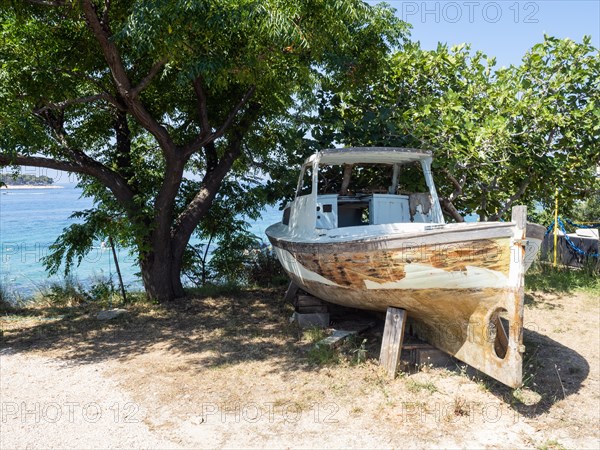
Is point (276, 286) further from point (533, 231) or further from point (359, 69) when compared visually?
point (533, 231)

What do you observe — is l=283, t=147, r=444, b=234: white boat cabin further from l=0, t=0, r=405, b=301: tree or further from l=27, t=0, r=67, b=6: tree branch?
l=27, t=0, r=67, b=6: tree branch

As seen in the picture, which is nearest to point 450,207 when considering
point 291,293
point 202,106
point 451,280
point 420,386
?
point 291,293

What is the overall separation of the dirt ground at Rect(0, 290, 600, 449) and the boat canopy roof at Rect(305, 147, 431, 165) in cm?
269

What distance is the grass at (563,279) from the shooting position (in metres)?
10.0

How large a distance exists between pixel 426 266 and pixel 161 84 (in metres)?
7.17

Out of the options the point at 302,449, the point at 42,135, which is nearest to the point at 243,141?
the point at 42,135

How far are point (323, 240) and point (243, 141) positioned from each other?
5.26 metres

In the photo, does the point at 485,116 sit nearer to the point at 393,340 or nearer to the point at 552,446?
the point at 393,340

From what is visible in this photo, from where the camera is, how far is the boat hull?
4645 millimetres

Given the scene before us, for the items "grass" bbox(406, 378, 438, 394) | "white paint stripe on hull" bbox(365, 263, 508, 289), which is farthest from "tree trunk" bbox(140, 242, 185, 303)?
"grass" bbox(406, 378, 438, 394)

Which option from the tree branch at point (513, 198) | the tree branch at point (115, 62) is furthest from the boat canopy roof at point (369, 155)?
the tree branch at point (513, 198)

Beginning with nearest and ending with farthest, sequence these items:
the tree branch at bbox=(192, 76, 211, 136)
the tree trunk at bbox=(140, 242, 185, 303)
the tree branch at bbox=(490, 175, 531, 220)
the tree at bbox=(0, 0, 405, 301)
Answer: the tree at bbox=(0, 0, 405, 301) < the tree branch at bbox=(192, 76, 211, 136) < the tree trunk at bbox=(140, 242, 185, 303) < the tree branch at bbox=(490, 175, 531, 220)

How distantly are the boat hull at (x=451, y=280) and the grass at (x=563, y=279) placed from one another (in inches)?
194

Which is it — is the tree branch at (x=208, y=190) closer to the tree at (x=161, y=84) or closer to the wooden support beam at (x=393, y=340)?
the tree at (x=161, y=84)
